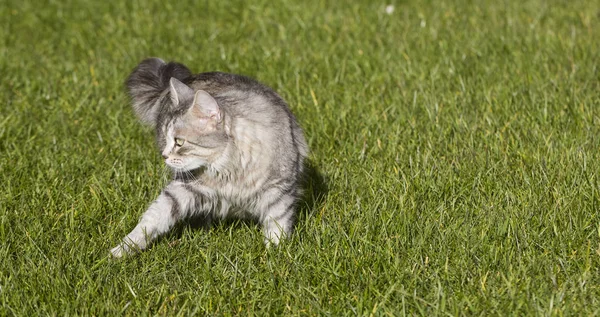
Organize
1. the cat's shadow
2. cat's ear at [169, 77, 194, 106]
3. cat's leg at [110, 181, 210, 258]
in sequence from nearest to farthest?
cat's ear at [169, 77, 194, 106], cat's leg at [110, 181, 210, 258], the cat's shadow

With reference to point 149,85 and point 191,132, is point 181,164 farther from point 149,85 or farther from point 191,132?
point 149,85

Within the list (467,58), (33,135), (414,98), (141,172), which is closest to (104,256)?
(141,172)

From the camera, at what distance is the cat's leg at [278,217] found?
12.8 ft

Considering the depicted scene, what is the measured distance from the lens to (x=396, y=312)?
3.28m

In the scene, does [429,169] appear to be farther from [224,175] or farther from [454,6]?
[454,6]

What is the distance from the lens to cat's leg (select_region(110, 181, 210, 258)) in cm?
384

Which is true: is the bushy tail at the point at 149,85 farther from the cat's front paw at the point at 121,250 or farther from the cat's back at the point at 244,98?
the cat's front paw at the point at 121,250

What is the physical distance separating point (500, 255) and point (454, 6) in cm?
400

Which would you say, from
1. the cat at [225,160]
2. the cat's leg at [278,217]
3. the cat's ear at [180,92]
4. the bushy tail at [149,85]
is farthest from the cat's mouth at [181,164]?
the bushy tail at [149,85]

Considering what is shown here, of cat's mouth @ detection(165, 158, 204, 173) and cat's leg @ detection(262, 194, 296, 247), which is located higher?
cat's mouth @ detection(165, 158, 204, 173)

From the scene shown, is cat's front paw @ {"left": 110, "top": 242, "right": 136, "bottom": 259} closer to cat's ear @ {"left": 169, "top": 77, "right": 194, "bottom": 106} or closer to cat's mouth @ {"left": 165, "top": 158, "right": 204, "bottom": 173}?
cat's mouth @ {"left": 165, "top": 158, "right": 204, "bottom": 173}

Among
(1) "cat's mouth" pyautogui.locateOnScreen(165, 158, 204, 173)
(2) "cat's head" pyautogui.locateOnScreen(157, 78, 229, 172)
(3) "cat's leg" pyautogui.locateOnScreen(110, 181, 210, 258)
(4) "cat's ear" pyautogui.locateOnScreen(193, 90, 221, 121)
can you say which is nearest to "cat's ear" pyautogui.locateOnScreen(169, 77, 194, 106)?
(2) "cat's head" pyautogui.locateOnScreen(157, 78, 229, 172)

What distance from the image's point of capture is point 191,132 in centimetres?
371

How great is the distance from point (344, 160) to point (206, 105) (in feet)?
4.20
